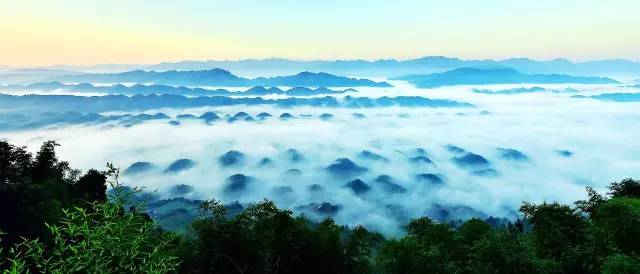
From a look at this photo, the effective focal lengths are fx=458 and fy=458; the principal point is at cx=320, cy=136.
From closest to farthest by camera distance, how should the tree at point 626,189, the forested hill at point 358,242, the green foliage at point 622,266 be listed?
1. the green foliage at point 622,266
2. the forested hill at point 358,242
3. the tree at point 626,189

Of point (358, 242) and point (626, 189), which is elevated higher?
point (358, 242)

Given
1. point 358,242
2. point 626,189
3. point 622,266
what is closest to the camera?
point 622,266

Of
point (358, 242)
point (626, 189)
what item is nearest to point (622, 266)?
point (358, 242)

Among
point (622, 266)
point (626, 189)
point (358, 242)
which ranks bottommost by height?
point (626, 189)

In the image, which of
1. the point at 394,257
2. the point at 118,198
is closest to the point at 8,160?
the point at 394,257

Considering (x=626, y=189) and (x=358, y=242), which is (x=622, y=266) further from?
(x=626, y=189)

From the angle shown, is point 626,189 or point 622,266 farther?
point 626,189

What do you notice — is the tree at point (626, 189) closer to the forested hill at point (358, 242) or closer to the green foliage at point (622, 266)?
the forested hill at point (358, 242)

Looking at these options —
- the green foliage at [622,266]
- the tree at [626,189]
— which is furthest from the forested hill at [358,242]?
the tree at [626,189]

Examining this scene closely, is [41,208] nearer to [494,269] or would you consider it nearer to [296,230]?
[296,230]

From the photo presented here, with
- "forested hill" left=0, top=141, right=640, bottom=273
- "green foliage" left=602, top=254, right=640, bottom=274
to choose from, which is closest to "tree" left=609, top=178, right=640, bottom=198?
"forested hill" left=0, top=141, right=640, bottom=273

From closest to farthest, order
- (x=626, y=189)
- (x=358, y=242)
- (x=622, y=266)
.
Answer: (x=622, y=266) < (x=358, y=242) < (x=626, y=189)
